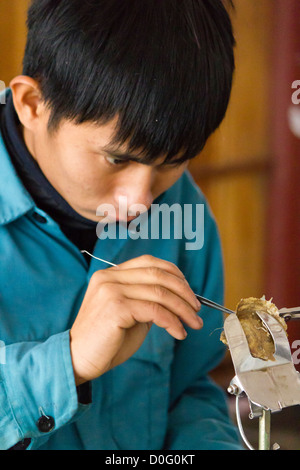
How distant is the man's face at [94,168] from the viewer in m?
0.53

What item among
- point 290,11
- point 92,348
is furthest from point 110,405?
A: point 290,11

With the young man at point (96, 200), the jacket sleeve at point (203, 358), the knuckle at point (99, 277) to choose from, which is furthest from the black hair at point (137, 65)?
the jacket sleeve at point (203, 358)

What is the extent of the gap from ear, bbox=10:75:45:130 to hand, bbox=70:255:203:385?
157mm

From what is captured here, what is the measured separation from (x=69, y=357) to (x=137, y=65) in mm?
237

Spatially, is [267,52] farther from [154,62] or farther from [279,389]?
[279,389]

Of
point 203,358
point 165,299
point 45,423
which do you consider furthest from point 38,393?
point 203,358

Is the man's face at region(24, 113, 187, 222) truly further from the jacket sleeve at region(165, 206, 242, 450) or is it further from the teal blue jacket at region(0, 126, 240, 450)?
the jacket sleeve at region(165, 206, 242, 450)

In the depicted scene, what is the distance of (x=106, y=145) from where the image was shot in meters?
0.53

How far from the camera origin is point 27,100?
22.3 inches

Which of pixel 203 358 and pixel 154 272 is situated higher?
pixel 154 272

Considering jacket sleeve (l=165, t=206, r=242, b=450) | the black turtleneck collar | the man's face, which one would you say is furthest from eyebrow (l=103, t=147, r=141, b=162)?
jacket sleeve (l=165, t=206, r=242, b=450)

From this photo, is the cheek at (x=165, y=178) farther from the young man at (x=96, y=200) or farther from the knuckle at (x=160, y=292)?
the knuckle at (x=160, y=292)

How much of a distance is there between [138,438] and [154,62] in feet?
1.24

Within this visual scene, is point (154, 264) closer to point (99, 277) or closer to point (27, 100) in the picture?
point (99, 277)
